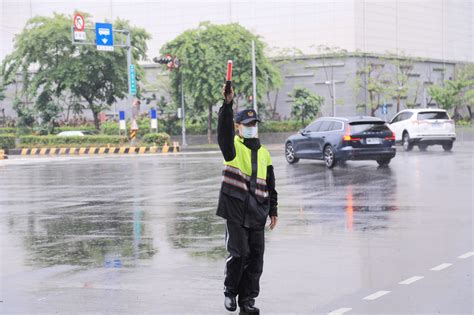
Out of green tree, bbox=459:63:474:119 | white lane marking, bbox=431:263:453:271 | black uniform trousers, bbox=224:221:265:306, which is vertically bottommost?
white lane marking, bbox=431:263:453:271

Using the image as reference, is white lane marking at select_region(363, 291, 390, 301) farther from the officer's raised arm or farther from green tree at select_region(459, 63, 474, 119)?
green tree at select_region(459, 63, 474, 119)

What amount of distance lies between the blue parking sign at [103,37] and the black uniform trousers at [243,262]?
40.3 meters

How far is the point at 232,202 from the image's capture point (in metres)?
7.55

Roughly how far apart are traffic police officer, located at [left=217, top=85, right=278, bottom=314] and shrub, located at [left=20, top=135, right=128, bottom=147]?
42543mm

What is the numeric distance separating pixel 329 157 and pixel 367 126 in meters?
1.54

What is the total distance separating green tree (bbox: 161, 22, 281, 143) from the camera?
56.2m

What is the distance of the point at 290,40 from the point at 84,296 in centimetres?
6235

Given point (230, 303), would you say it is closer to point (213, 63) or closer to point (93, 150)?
point (93, 150)

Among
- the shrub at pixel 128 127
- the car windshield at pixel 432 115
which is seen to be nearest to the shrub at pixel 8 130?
the shrub at pixel 128 127

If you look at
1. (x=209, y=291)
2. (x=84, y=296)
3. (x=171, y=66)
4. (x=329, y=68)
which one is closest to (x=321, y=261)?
(x=209, y=291)

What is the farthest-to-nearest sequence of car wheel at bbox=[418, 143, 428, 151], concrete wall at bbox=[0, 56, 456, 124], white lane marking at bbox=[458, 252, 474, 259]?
concrete wall at bbox=[0, 56, 456, 124], car wheel at bbox=[418, 143, 428, 151], white lane marking at bbox=[458, 252, 474, 259]

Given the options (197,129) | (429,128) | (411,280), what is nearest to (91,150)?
(197,129)

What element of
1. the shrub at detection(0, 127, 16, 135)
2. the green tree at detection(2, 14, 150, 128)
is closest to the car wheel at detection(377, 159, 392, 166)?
Result: the green tree at detection(2, 14, 150, 128)

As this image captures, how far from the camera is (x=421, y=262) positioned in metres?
9.70
